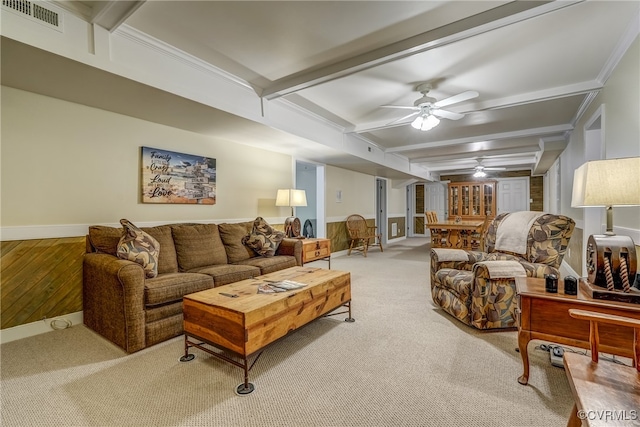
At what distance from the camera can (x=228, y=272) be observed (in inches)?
118

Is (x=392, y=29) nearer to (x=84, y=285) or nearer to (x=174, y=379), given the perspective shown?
(x=174, y=379)

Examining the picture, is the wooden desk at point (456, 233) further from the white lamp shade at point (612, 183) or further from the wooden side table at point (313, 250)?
the white lamp shade at point (612, 183)

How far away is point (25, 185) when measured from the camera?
2543mm

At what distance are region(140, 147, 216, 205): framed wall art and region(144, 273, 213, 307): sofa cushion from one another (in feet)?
3.89

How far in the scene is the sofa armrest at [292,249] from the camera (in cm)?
401

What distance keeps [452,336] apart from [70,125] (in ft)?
12.8

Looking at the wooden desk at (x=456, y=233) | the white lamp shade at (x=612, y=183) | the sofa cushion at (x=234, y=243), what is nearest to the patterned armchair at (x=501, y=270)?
the white lamp shade at (x=612, y=183)

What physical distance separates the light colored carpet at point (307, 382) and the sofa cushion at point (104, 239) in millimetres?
722

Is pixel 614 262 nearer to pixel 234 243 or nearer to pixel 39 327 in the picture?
pixel 234 243

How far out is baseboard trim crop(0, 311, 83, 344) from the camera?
242cm

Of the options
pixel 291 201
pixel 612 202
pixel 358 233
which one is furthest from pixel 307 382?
pixel 358 233

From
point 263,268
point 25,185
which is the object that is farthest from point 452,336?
A: point 25,185

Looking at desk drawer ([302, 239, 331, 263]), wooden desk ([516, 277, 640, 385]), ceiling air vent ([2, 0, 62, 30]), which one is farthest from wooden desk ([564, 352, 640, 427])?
ceiling air vent ([2, 0, 62, 30])

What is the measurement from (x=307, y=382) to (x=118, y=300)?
1564mm
